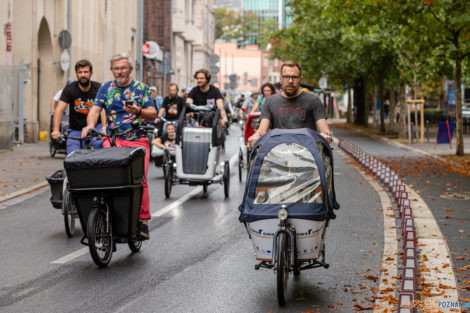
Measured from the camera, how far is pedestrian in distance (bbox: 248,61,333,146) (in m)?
7.70

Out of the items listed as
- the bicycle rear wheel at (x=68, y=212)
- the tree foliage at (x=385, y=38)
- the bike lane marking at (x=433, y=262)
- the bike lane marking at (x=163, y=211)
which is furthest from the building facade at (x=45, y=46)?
the bike lane marking at (x=433, y=262)

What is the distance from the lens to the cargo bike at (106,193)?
781 centimetres

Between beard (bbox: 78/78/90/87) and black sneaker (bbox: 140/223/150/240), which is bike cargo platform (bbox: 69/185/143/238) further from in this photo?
beard (bbox: 78/78/90/87)

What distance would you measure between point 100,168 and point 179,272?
43.9 inches

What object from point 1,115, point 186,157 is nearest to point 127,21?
point 1,115

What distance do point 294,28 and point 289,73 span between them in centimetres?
3686

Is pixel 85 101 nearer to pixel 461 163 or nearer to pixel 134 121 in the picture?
pixel 134 121

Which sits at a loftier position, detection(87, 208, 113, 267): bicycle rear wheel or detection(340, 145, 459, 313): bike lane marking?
detection(87, 208, 113, 267): bicycle rear wheel

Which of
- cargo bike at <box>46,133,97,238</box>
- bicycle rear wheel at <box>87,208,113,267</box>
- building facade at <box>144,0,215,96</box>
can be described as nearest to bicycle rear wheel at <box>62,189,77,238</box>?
cargo bike at <box>46,133,97,238</box>

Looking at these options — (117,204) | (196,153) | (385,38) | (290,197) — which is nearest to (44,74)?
(385,38)

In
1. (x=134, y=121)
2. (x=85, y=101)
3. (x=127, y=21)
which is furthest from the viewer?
(x=127, y=21)

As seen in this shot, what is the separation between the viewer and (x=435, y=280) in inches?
295

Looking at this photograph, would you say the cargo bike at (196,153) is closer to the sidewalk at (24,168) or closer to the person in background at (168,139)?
the sidewalk at (24,168)

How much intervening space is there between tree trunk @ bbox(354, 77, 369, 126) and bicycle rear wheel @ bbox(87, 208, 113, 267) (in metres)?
45.2
